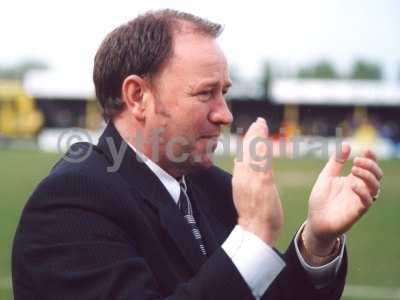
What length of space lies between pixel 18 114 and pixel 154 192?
51.9 metres

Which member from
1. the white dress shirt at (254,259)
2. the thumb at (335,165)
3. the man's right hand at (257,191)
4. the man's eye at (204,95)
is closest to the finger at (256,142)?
the man's right hand at (257,191)

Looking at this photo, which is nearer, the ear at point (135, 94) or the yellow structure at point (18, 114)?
the ear at point (135, 94)

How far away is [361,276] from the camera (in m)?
10.3

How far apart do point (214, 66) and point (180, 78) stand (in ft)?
0.42

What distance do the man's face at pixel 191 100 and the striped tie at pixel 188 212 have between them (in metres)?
0.20

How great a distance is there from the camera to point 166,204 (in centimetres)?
285

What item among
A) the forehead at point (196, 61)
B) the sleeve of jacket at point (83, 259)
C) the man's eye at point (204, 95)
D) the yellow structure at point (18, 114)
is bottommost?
the yellow structure at point (18, 114)

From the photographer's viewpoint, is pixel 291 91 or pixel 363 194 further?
pixel 291 91

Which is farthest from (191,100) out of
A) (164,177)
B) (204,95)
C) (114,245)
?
(114,245)

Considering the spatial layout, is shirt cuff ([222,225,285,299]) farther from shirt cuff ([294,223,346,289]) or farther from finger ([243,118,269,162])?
shirt cuff ([294,223,346,289])

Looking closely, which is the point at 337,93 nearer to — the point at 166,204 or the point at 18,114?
the point at 18,114

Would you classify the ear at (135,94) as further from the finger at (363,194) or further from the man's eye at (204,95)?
the finger at (363,194)

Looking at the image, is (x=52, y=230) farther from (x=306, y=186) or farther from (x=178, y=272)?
(x=306, y=186)

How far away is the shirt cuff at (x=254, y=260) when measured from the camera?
242 cm
